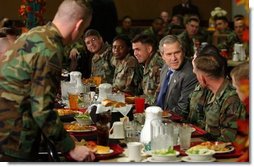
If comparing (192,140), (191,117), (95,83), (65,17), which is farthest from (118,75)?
(65,17)

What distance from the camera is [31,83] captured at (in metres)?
3.09

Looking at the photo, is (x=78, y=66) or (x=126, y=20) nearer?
(x=78, y=66)

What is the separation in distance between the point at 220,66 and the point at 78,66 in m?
3.78

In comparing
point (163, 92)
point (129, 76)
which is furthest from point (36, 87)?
point (129, 76)

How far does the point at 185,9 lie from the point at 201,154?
6.86 meters

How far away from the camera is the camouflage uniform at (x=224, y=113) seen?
12.5 feet

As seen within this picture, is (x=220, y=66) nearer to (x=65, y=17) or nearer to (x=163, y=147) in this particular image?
(x=163, y=147)

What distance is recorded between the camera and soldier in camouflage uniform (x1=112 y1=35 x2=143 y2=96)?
640cm

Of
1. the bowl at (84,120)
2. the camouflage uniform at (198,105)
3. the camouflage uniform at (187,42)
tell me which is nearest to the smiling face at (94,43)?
the camouflage uniform at (187,42)

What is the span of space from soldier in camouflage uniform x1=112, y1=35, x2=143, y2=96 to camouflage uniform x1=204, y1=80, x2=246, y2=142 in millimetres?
2268

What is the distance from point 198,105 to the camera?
4.45 meters

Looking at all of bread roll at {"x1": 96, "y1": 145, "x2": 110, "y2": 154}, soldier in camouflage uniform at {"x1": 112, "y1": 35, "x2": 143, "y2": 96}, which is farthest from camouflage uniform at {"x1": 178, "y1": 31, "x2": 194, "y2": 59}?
bread roll at {"x1": 96, "y1": 145, "x2": 110, "y2": 154}

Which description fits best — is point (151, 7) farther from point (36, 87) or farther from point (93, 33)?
point (36, 87)

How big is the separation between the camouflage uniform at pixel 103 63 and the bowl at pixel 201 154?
4045 millimetres
